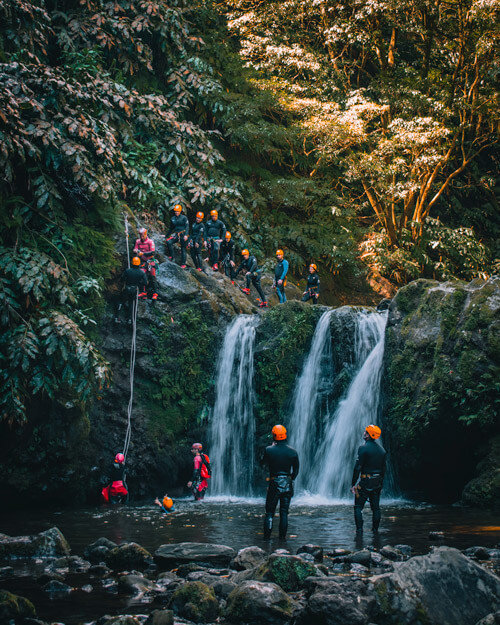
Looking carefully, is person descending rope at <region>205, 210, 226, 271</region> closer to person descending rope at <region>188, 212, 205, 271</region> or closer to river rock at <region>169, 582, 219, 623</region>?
person descending rope at <region>188, 212, 205, 271</region>

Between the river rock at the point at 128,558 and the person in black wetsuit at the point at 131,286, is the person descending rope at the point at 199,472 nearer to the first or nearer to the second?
the person in black wetsuit at the point at 131,286

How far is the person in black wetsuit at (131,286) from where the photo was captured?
15.4 m

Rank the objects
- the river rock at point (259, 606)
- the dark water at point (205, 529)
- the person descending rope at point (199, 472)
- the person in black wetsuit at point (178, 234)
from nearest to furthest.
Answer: the river rock at point (259, 606) < the dark water at point (205, 529) < the person descending rope at point (199, 472) < the person in black wetsuit at point (178, 234)

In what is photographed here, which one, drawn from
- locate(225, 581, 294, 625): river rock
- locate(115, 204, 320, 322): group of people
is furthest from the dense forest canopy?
locate(225, 581, 294, 625): river rock

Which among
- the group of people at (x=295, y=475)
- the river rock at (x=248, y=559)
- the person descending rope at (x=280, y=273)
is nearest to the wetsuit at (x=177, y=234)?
the person descending rope at (x=280, y=273)

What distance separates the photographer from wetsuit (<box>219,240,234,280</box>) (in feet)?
67.9

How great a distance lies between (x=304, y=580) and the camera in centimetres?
571

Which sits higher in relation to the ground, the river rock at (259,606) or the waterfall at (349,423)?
the waterfall at (349,423)

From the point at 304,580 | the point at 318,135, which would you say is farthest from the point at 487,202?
the point at 304,580

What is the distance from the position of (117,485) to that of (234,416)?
403 cm

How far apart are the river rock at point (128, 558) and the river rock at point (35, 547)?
89 centimetres

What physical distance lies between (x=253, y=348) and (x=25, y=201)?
22.8ft

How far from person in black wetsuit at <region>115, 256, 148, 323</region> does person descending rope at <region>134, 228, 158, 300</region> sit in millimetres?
359

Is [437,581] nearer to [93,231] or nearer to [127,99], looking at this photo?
[93,231]
